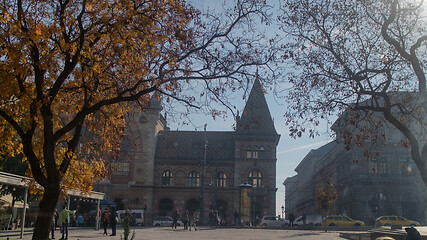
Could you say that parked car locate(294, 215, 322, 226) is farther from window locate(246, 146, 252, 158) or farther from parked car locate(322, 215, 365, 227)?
Answer: window locate(246, 146, 252, 158)

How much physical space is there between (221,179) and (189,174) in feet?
12.6

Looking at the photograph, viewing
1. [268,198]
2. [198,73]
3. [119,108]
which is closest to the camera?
[198,73]

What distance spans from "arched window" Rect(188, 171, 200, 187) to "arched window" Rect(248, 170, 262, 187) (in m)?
6.20

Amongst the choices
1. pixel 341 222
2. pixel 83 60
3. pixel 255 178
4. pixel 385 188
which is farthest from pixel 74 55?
pixel 385 188

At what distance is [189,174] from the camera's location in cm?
5572

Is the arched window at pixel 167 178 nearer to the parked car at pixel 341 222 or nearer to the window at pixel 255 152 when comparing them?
the window at pixel 255 152

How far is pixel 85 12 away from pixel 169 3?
2195mm

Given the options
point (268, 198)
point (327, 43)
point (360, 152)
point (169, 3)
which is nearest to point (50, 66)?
point (169, 3)

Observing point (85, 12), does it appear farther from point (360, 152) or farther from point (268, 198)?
point (360, 152)

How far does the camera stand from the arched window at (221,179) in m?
55.2

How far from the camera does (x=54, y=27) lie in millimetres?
11328

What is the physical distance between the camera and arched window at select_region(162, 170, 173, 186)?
55.3 metres

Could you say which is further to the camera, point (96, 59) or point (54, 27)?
point (96, 59)

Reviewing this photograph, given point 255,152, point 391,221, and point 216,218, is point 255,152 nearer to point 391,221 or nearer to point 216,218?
point 216,218
